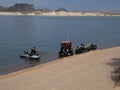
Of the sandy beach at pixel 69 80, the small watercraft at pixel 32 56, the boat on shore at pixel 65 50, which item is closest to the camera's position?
the sandy beach at pixel 69 80

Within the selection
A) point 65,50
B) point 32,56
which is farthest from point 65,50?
point 32,56

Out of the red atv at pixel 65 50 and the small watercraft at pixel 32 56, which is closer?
the small watercraft at pixel 32 56

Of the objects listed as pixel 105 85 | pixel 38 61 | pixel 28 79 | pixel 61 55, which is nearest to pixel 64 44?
pixel 61 55

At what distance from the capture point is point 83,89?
14.1m

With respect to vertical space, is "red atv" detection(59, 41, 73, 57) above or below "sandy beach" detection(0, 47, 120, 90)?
below

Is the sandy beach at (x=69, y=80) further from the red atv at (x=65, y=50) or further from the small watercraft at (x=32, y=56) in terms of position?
the red atv at (x=65, y=50)

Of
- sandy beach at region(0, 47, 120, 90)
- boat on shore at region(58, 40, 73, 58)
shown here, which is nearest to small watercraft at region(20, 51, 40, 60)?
boat on shore at region(58, 40, 73, 58)

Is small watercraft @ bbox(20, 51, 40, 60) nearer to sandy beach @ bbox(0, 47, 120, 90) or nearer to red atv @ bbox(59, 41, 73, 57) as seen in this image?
red atv @ bbox(59, 41, 73, 57)

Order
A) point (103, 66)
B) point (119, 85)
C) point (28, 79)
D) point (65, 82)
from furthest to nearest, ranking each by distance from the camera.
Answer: point (103, 66), point (28, 79), point (65, 82), point (119, 85)

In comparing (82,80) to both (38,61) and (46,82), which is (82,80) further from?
(38,61)

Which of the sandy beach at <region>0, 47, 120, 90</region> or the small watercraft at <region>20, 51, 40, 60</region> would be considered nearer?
the sandy beach at <region>0, 47, 120, 90</region>

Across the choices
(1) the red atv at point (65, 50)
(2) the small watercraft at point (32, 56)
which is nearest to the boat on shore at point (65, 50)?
(1) the red atv at point (65, 50)

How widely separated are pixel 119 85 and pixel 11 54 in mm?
26487

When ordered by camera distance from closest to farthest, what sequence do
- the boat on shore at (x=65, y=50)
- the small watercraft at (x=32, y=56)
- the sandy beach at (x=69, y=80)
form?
the sandy beach at (x=69, y=80), the small watercraft at (x=32, y=56), the boat on shore at (x=65, y=50)
